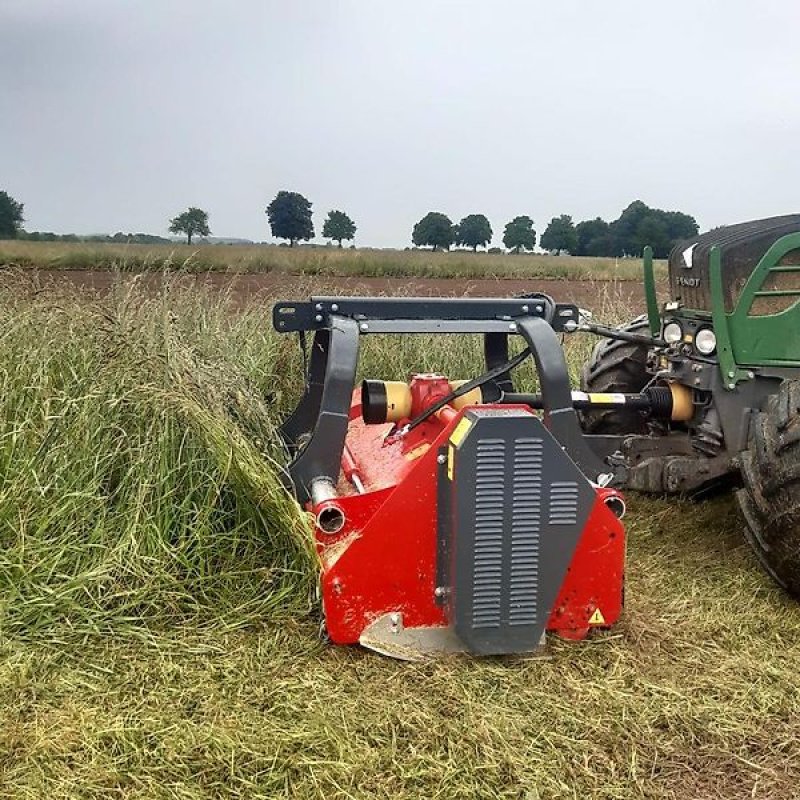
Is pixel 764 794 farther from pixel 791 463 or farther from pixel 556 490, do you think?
pixel 791 463

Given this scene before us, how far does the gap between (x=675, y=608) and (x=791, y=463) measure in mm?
722

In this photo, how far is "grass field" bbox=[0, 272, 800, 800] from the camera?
2449mm

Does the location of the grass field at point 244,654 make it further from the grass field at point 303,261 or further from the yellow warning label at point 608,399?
the grass field at point 303,261

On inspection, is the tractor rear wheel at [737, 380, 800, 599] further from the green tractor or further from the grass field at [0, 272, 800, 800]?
the grass field at [0, 272, 800, 800]

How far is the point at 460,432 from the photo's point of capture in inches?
113

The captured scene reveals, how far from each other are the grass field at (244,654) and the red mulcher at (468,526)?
0.12 m

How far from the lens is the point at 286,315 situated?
3314mm

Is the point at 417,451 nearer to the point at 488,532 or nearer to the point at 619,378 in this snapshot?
the point at 488,532

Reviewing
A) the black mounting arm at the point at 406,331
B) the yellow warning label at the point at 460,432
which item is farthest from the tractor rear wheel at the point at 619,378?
the yellow warning label at the point at 460,432

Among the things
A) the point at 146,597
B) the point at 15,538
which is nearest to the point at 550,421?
the point at 146,597

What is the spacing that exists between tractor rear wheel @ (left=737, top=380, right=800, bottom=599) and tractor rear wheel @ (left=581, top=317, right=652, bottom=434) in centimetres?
137

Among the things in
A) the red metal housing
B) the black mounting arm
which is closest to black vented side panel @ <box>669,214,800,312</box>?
the black mounting arm

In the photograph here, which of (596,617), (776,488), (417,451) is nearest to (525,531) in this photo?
(596,617)

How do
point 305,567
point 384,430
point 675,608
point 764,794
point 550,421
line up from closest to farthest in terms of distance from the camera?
point 764,794 → point 550,421 → point 305,567 → point 675,608 → point 384,430
